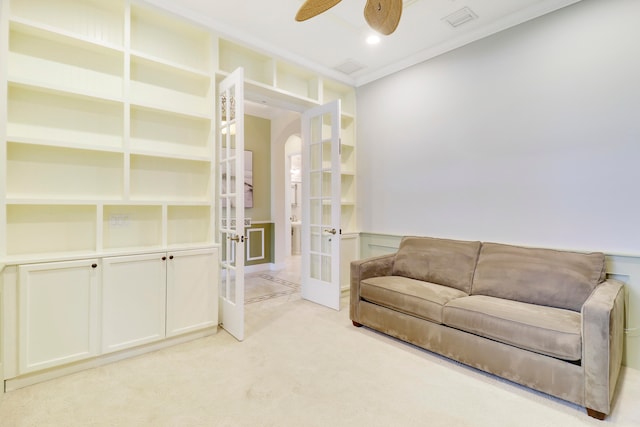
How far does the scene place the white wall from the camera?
237 cm

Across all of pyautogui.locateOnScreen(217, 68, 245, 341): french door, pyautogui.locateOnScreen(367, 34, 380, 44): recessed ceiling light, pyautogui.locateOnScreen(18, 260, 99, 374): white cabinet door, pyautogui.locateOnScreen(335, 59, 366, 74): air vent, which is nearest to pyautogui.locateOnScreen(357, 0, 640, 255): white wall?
pyautogui.locateOnScreen(335, 59, 366, 74): air vent

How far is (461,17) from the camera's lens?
285cm

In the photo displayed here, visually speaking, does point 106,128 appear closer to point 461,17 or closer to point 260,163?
point 461,17

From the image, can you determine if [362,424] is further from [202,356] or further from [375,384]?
[202,356]

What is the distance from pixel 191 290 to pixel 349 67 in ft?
10.1

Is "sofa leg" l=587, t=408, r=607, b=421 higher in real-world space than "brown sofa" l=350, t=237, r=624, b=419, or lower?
lower

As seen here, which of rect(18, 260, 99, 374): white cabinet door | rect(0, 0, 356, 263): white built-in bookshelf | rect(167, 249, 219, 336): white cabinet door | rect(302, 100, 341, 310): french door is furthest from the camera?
rect(302, 100, 341, 310): french door

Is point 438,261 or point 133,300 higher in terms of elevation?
point 438,261

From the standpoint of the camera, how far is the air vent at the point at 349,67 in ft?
12.3

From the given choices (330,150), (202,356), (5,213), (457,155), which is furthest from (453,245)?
(5,213)

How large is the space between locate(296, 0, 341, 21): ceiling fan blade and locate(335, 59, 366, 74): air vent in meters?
1.84

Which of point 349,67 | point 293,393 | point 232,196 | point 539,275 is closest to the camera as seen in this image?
point 293,393

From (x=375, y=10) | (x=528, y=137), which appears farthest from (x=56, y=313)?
(x=528, y=137)

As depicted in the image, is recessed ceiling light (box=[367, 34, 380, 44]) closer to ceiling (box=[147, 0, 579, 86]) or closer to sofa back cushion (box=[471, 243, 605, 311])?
ceiling (box=[147, 0, 579, 86])
